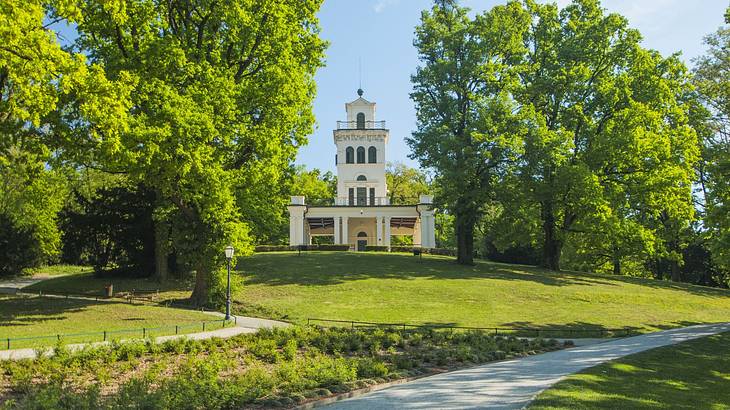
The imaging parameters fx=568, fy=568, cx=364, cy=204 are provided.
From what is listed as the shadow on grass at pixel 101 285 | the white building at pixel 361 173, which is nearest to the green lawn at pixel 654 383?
the shadow on grass at pixel 101 285

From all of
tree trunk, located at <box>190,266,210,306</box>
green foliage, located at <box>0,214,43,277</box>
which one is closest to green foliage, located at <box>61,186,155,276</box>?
green foliage, located at <box>0,214,43,277</box>

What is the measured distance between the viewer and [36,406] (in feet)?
32.9

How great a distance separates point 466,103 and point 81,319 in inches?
1198

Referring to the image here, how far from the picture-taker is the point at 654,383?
14.1 m

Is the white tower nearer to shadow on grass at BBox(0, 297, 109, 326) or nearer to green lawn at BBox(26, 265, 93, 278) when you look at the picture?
green lawn at BBox(26, 265, 93, 278)

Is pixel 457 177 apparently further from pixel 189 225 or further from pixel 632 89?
pixel 189 225

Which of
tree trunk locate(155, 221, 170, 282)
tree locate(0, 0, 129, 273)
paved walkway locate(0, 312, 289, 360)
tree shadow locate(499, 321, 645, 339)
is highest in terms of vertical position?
tree locate(0, 0, 129, 273)

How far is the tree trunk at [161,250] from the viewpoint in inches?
1204

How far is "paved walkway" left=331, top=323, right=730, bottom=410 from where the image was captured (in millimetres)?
11320

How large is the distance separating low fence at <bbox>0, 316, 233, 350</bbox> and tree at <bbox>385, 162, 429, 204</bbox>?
58.3 m

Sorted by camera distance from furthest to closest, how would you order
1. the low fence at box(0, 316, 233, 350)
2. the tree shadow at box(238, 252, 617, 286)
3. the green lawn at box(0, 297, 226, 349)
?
the tree shadow at box(238, 252, 617, 286)
the green lawn at box(0, 297, 226, 349)
the low fence at box(0, 316, 233, 350)

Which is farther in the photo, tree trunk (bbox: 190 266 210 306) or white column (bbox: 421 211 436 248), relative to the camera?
white column (bbox: 421 211 436 248)

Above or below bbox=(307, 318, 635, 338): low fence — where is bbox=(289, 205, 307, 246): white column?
above

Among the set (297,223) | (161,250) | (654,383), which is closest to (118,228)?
(161,250)
